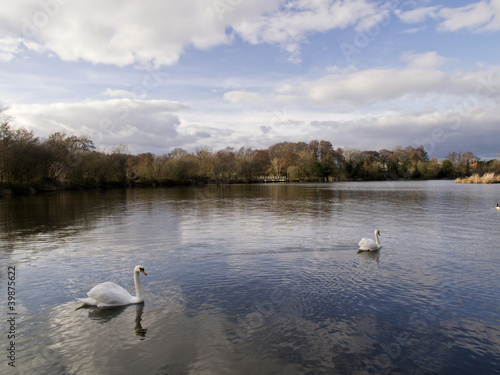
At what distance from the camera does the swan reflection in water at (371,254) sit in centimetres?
1168

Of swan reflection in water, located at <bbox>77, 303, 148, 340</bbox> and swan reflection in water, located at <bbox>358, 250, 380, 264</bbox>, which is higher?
swan reflection in water, located at <bbox>358, 250, 380, 264</bbox>

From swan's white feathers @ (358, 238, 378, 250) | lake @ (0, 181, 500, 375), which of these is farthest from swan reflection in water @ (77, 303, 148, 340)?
swan's white feathers @ (358, 238, 378, 250)

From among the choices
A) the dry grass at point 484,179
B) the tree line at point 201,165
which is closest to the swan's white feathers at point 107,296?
the tree line at point 201,165

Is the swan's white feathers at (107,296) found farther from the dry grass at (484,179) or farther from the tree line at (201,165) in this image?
the dry grass at (484,179)

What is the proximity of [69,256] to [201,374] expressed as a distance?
9142 mm

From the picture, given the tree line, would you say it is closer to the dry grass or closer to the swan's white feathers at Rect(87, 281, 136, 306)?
the dry grass

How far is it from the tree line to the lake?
43.0 metres

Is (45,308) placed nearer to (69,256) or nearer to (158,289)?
(158,289)

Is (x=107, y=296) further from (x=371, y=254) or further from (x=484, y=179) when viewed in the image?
(x=484, y=179)

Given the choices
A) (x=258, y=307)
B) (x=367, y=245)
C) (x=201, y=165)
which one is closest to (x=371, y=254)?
(x=367, y=245)

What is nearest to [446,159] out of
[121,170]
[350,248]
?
[121,170]

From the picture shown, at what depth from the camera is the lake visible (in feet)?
18.2

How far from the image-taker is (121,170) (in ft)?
260

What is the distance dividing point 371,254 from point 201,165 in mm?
98092
